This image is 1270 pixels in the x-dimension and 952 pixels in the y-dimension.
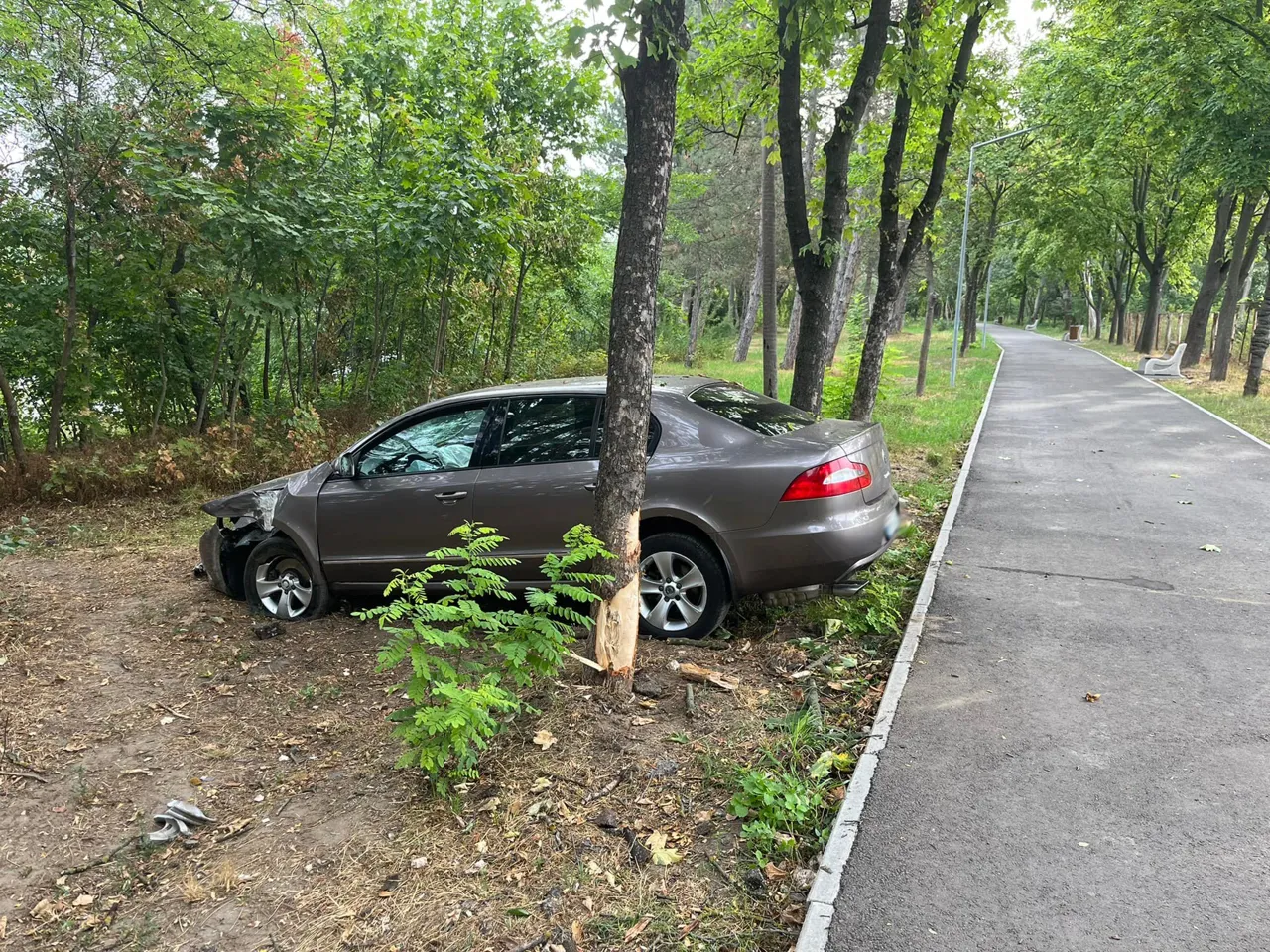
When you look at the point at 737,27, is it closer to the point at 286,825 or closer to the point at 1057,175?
the point at 286,825

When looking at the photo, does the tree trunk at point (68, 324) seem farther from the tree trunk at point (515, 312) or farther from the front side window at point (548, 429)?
the front side window at point (548, 429)

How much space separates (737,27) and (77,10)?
22.6 ft

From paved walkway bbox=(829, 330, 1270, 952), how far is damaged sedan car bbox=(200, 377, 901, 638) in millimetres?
1073

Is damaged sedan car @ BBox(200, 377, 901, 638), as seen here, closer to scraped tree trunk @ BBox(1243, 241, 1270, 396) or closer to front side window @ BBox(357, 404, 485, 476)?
front side window @ BBox(357, 404, 485, 476)

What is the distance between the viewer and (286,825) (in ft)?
11.2

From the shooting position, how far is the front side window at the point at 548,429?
526 centimetres

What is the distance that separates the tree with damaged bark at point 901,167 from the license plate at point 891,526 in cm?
395

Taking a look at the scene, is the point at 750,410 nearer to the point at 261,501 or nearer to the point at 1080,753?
the point at 1080,753

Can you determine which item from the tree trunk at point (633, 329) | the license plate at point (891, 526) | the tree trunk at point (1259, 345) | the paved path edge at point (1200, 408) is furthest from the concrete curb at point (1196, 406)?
the tree trunk at point (633, 329)

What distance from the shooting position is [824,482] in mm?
4746

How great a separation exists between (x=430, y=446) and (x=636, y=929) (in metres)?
3.65

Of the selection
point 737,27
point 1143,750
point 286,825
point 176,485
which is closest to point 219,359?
point 176,485

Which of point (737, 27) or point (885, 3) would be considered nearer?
point (885, 3)

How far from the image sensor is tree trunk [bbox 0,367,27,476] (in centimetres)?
923
